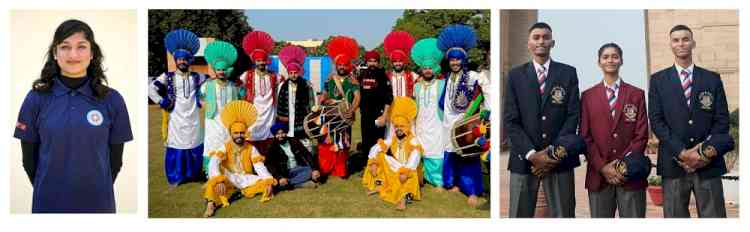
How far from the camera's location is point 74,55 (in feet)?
23.3

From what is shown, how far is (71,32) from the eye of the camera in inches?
281

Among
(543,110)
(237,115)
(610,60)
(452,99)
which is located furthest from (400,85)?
(610,60)

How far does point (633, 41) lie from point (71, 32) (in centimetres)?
516

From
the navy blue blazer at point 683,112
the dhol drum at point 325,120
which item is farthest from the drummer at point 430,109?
the navy blue blazer at point 683,112

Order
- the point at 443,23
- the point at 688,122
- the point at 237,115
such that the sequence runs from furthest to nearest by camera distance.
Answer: the point at 443,23
the point at 237,115
the point at 688,122

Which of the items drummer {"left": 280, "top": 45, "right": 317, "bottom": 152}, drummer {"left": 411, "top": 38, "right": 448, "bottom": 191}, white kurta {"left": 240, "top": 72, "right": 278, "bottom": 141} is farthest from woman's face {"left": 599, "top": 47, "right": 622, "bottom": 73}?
white kurta {"left": 240, "top": 72, "right": 278, "bottom": 141}

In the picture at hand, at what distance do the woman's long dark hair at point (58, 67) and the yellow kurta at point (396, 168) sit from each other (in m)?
2.65

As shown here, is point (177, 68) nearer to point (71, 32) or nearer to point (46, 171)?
point (71, 32)

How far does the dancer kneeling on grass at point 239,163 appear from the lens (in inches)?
291

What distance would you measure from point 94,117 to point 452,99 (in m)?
3.34

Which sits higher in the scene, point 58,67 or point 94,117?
point 58,67

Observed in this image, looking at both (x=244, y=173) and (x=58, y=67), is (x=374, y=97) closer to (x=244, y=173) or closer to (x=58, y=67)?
(x=244, y=173)

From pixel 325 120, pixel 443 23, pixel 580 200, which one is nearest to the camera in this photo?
pixel 580 200
